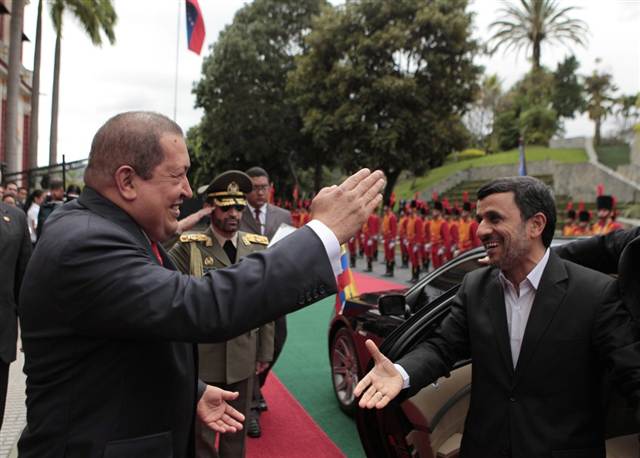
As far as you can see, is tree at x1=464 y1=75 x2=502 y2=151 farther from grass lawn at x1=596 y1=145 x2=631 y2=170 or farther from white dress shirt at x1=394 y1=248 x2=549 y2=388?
white dress shirt at x1=394 y1=248 x2=549 y2=388

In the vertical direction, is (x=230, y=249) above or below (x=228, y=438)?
above

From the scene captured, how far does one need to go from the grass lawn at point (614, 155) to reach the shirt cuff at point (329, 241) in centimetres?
3303

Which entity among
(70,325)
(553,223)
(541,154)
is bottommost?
(70,325)

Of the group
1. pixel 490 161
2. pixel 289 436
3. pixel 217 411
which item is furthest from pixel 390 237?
pixel 490 161

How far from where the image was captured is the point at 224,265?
11.9 feet

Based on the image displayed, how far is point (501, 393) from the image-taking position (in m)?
2.12

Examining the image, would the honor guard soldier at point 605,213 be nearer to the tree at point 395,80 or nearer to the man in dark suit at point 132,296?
the man in dark suit at point 132,296

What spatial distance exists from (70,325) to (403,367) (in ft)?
4.25

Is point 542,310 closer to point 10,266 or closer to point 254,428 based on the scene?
point 254,428

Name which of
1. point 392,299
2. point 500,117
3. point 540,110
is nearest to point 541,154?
point 540,110

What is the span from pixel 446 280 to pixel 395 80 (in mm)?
19935

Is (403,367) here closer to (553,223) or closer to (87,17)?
(553,223)

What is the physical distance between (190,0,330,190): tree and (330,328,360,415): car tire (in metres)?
25.1

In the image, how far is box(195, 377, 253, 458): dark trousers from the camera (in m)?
3.24
